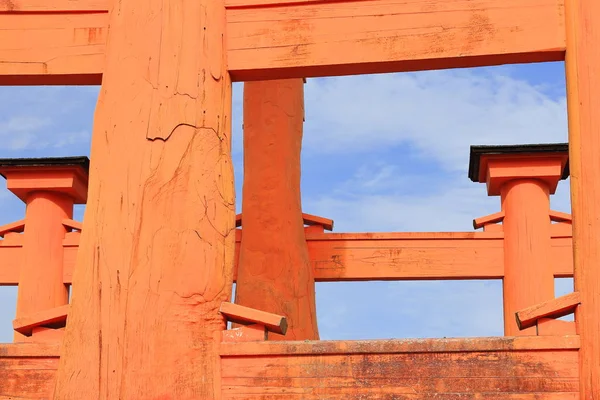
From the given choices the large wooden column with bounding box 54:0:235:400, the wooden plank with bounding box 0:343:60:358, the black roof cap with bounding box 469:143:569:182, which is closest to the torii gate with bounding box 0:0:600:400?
the large wooden column with bounding box 54:0:235:400

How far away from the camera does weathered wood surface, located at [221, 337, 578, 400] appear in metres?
5.59

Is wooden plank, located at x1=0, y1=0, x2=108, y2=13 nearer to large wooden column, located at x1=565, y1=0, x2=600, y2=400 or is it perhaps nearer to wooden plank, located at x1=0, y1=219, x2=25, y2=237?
large wooden column, located at x1=565, y1=0, x2=600, y2=400

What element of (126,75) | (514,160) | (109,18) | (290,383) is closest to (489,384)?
(290,383)

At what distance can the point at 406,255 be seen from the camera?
10477 mm

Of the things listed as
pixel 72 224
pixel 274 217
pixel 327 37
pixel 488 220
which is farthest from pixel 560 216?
pixel 72 224

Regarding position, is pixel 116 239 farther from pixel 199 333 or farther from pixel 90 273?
pixel 199 333

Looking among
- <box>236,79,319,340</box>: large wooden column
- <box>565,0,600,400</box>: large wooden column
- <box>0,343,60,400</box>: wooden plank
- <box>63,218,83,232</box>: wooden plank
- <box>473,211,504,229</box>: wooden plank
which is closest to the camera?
<box>565,0,600,400</box>: large wooden column

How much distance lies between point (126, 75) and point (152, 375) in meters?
1.87

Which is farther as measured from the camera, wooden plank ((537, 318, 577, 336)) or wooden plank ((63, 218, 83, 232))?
wooden plank ((63, 218, 83, 232))

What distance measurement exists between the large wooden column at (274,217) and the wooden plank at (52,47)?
3.60 meters

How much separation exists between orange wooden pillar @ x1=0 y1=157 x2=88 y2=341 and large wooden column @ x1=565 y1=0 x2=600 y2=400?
598 cm

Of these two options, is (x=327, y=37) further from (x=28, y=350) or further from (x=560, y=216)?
(x=560, y=216)

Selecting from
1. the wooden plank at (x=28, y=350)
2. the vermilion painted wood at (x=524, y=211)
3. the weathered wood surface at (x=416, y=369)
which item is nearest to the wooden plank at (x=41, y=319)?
the wooden plank at (x=28, y=350)

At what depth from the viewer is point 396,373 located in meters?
5.65
